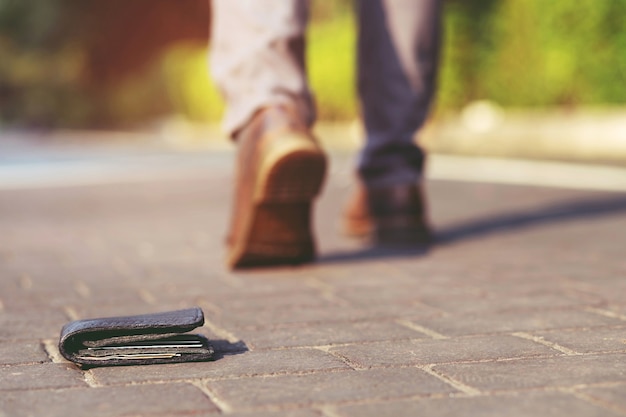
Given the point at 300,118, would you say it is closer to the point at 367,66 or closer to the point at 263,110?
the point at 263,110

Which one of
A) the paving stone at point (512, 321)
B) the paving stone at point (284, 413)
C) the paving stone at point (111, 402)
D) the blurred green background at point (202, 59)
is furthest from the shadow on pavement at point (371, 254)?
the blurred green background at point (202, 59)

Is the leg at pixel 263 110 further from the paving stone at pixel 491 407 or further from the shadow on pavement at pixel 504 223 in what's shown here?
the paving stone at pixel 491 407

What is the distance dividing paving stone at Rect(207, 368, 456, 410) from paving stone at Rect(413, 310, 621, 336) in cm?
42

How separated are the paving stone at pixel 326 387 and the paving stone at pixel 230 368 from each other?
6cm

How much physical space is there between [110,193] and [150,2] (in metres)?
19.9

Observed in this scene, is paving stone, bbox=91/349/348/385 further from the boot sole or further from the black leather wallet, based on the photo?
the boot sole

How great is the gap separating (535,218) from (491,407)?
3.20 metres

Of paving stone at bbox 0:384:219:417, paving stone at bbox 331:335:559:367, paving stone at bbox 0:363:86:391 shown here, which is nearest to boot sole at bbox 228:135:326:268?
paving stone at bbox 331:335:559:367

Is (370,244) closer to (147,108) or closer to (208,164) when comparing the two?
(208,164)

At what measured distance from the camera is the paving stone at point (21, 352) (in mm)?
2068

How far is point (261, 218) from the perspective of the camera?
10.2 ft

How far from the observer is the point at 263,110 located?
3188mm

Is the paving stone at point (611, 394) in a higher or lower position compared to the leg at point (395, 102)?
lower

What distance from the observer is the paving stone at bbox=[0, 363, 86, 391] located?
6.06 ft
